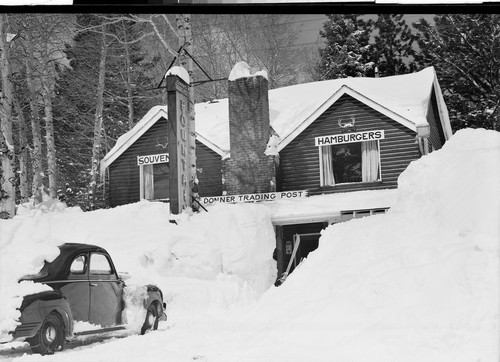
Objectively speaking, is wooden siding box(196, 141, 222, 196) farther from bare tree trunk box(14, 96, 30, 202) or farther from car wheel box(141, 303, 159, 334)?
bare tree trunk box(14, 96, 30, 202)

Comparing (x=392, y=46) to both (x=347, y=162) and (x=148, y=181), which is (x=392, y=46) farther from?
(x=148, y=181)

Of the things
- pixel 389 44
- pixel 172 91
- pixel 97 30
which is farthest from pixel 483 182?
pixel 97 30

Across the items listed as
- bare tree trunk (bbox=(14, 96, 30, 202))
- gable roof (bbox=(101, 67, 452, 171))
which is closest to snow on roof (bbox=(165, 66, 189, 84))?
gable roof (bbox=(101, 67, 452, 171))

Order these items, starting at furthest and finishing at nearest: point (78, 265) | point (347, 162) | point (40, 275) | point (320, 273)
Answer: point (347, 162) < point (320, 273) < point (78, 265) < point (40, 275)

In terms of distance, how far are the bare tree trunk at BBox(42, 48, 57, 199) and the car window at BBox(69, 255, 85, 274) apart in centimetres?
59

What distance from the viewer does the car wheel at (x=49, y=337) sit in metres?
4.45

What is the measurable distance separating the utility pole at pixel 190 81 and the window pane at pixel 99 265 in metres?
0.79

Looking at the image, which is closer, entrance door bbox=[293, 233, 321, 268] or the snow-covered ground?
the snow-covered ground

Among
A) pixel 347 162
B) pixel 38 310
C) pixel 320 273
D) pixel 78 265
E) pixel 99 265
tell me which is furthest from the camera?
pixel 347 162

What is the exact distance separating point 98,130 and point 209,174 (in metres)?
0.92

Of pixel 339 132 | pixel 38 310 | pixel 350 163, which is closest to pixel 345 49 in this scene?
pixel 339 132

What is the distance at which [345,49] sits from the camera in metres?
5.30

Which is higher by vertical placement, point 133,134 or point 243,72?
point 243,72

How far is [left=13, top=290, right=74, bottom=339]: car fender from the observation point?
14.5 feet
